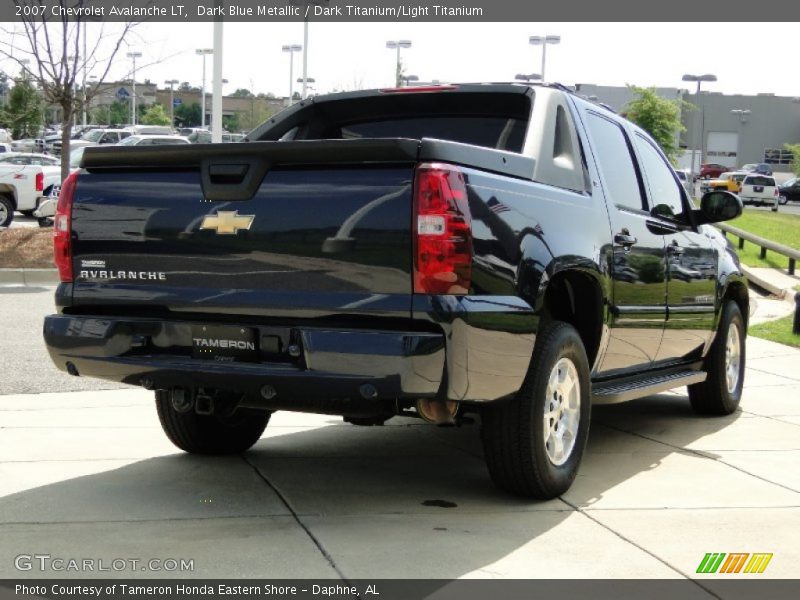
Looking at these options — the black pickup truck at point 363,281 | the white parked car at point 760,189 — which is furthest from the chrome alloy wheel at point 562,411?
the white parked car at point 760,189

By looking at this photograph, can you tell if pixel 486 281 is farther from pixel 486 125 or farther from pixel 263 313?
pixel 486 125

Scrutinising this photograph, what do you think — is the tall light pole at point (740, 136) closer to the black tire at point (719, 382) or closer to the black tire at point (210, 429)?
the black tire at point (719, 382)

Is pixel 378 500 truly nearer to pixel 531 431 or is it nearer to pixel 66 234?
pixel 531 431

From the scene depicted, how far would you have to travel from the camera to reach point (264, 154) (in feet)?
16.7

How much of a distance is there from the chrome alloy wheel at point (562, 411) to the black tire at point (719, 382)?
2.63 m

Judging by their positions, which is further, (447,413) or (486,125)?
(486,125)

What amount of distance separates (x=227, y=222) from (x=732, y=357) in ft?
15.4

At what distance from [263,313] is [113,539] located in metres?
1.10

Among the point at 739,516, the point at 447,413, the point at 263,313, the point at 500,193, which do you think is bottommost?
the point at 739,516

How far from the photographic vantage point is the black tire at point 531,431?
5.33 metres

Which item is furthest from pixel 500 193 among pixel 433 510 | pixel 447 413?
pixel 433 510

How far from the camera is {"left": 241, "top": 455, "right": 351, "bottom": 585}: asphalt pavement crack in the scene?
4.46 metres

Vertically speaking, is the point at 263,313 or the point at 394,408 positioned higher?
the point at 263,313

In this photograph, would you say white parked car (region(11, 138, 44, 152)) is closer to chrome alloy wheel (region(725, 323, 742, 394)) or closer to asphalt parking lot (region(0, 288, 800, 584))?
asphalt parking lot (region(0, 288, 800, 584))
